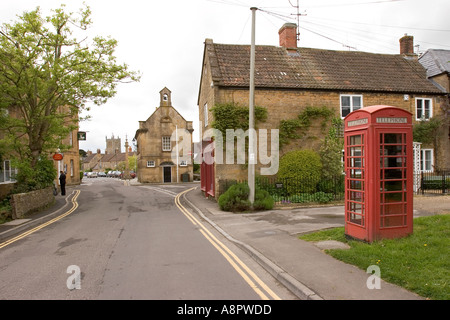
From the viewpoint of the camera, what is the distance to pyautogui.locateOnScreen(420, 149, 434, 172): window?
2061 centimetres

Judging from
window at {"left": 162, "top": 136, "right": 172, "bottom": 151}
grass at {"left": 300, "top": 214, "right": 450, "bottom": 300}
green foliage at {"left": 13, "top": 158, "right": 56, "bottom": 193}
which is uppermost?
window at {"left": 162, "top": 136, "right": 172, "bottom": 151}

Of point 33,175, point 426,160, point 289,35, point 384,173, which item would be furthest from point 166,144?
point 384,173

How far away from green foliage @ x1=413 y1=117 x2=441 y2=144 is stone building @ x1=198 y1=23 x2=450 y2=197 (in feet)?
1.97

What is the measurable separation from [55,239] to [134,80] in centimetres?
1084

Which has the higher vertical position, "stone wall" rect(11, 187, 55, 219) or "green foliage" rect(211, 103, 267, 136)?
"green foliage" rect(211, 103, 267, 136)

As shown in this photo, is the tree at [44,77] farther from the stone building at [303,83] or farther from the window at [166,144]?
the window at [166,144]

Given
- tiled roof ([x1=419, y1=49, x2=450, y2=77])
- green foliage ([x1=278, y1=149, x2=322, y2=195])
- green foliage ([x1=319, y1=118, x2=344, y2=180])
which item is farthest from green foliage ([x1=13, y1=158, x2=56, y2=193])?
tiled roof ([x1=419, y1=49, x2=450, y2=77])

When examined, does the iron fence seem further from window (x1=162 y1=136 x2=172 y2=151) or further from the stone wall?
window (x1=162 y1=136 x2=172 y2=151)

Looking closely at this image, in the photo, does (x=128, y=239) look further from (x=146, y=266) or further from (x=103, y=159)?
(x=103, y=159)

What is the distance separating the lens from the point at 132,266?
686cm

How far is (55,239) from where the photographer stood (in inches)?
395

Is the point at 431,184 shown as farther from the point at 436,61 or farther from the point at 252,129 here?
the point at 252,129

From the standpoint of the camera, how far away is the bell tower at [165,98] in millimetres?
45344
